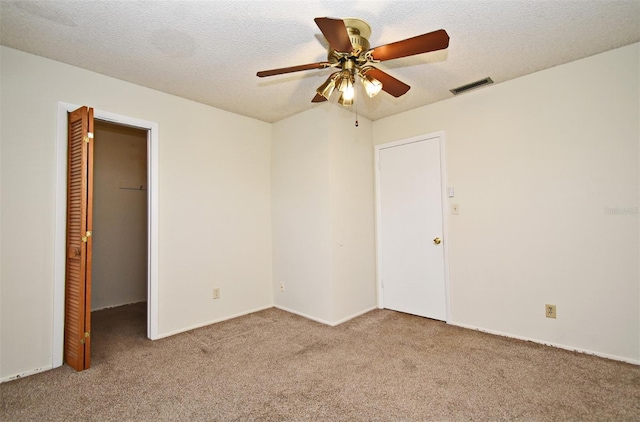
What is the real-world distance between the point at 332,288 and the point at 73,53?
302 centimetres

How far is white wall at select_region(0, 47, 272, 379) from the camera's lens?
7.64 feet

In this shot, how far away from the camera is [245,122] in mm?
3859

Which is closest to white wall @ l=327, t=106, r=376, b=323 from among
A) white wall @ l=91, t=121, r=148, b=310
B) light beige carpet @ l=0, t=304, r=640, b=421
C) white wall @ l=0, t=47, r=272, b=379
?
light beige carpet @ l=0, t=304, r=640, b=421

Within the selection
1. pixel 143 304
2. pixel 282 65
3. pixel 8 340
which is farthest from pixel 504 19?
pixel 143 304

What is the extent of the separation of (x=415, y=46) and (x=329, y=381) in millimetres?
2174

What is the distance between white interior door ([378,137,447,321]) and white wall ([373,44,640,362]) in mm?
189

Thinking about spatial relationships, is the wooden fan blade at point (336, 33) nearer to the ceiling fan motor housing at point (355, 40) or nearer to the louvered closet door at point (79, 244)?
the ceiling fan motor housing at point (355, 40)

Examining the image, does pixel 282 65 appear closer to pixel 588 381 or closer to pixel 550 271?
pixel 550 271

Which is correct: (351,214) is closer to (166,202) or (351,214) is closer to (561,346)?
(166,202)

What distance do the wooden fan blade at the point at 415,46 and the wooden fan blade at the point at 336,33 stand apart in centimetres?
18

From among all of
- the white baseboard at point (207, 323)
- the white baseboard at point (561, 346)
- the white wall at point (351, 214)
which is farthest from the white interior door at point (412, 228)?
the white baseboard at point (207, 323)

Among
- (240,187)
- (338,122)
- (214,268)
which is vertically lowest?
(214,268)

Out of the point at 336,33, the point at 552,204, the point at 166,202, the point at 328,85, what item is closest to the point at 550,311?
the point at 552,204

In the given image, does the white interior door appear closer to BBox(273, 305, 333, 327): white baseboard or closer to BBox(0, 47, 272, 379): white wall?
BBox(273, 305, 333, 327): white baseboard
